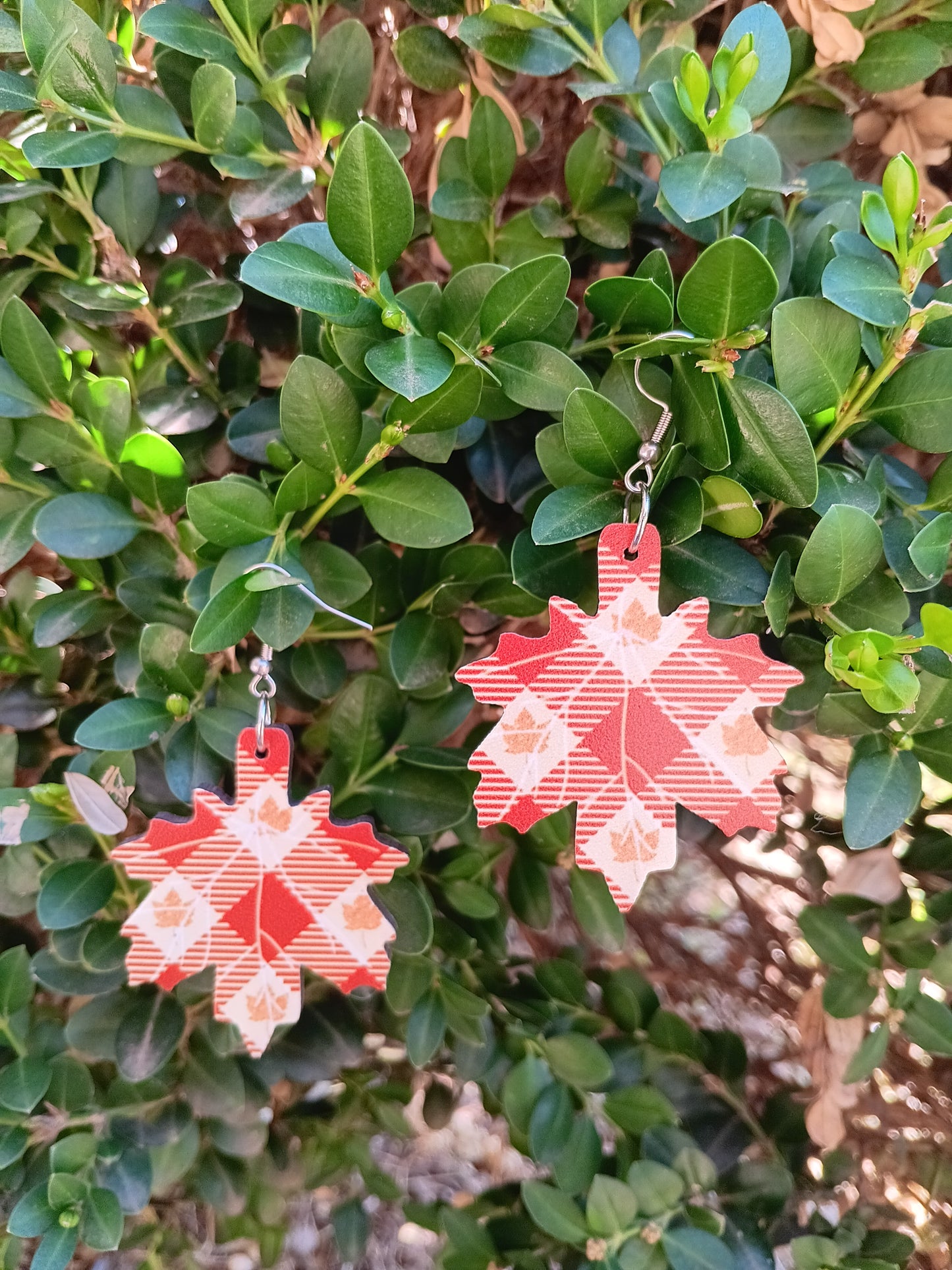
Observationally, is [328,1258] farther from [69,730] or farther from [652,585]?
[652,585]

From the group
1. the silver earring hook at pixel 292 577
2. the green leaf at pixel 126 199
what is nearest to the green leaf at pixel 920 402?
the silver earring hook at pixel 292 577

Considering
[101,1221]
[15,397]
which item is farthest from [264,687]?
[101,1221]

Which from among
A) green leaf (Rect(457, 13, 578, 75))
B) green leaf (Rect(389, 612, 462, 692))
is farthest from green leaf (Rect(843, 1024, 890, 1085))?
green leaf (Rect(457, 13, 578, 75))

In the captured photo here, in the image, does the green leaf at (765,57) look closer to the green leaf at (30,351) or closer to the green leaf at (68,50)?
the green leaf at (68,50)

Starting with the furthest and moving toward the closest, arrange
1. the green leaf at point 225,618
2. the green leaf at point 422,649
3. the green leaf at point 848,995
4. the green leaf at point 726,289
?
1. the green leaf at point 848,995
2. the green leaf at point 422,649
3. the green leaf at point 225,618
4. the green leaf at point 726,289

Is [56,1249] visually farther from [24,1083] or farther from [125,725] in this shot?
[125,725]

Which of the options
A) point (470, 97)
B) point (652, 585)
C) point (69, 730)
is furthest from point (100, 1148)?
point (470, 97)

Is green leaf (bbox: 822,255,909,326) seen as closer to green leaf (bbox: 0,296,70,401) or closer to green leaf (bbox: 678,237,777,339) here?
green leaf (bbox: 678,237,777,339)
